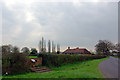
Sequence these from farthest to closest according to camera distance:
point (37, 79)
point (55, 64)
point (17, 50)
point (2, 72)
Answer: point (55, 64), point (17, 50), point (2, 72), point (37, 79)

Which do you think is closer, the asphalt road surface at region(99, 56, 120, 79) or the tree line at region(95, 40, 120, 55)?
the asphalt road surface at region(99, 56, 120, 79)

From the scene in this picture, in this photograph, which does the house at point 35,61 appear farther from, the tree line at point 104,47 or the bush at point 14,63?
the tree line at point 104,47

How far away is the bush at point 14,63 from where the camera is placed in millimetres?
11523

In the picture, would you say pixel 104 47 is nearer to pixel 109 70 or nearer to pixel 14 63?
pixel 109 70

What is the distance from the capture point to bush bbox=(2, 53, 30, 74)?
11.5 metres

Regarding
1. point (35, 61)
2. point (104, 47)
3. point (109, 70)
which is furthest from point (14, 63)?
point (104, 47)

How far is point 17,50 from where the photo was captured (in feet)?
42.5

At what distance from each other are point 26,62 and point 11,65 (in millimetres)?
1647

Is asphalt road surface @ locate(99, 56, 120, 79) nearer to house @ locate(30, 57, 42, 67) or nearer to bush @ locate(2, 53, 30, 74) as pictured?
bush @ locate(2, 53, 30, 74)

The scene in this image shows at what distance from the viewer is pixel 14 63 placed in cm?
1215

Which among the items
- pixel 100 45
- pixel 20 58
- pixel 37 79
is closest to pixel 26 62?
pixel 20 58

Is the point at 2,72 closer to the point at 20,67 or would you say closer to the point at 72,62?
the point at 20,67

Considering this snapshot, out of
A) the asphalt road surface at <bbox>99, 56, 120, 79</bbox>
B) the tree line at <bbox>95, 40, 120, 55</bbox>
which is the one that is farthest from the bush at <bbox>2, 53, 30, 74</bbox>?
the tree line at <bbox>95, 40, 120, 55</bbox>

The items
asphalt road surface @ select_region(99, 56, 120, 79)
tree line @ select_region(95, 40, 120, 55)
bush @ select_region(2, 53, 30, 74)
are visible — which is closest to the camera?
asphalt road surface @ select_region(99, 56, 120, 79)
